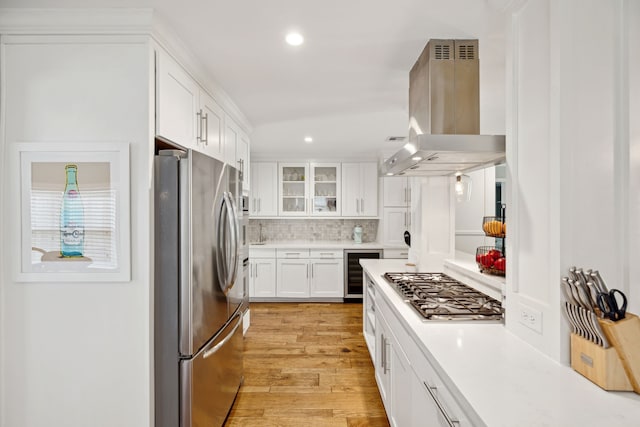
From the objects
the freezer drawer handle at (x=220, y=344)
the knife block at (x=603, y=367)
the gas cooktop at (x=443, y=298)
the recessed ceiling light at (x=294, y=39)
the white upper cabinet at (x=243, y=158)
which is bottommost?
the freezer drawer handle at (x=220, y=344)

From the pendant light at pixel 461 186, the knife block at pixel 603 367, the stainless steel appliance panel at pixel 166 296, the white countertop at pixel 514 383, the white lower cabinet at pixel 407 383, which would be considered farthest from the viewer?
the pendant light at pixel 461 186

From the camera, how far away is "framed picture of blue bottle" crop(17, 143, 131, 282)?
1.68 m

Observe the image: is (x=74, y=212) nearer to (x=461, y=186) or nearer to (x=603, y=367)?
(x=603, y=367)

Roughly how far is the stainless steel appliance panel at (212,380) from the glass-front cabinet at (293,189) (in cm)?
310

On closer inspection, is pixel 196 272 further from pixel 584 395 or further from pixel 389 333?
pixel 584 395

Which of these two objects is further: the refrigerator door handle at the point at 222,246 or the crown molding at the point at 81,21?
the refrigerator door handle at the point at 222,246

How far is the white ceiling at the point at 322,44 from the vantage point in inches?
63.9

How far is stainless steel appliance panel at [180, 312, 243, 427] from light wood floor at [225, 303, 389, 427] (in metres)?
0.22

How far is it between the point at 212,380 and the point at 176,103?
165 centimetres

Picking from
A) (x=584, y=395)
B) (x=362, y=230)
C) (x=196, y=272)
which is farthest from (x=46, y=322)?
(x=362, y=230)

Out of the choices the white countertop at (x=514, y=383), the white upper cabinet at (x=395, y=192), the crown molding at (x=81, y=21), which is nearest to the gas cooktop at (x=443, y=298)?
the white countertop at (x=514, y=383)

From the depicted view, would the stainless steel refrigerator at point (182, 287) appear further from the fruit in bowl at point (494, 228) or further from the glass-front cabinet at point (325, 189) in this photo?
the glass-front cabinet at point (325, 189)

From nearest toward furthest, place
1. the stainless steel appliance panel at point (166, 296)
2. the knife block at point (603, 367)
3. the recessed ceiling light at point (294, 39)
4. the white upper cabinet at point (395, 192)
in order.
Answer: the knife block at point (603, 367) < the stainless steel appliance panel at point (166, 296) < the recessed ceiling light at point (294, 39) < the white upper cabinet at point (395, 192)

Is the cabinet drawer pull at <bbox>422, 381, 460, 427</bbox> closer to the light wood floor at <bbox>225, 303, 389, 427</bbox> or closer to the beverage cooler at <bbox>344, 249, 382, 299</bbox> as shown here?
the light wood floor at <bbox>225, 303, 389, 427</bbox>
